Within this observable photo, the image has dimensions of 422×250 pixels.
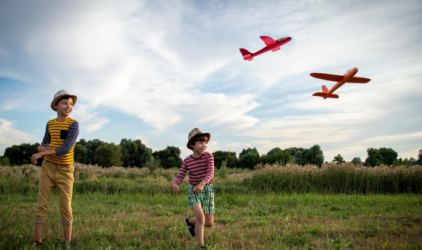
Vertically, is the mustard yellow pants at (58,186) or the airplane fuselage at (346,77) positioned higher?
the airplane fuselage at (346,77)

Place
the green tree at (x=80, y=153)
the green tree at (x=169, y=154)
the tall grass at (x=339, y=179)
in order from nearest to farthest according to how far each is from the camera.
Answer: the tall grass at (x=339, y=179)
the green tree at (x=80, y=153)
the green tree at (x=169, y=154)

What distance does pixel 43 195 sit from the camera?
4621mm

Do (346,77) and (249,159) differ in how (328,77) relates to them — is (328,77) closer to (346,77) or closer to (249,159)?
(346,77)

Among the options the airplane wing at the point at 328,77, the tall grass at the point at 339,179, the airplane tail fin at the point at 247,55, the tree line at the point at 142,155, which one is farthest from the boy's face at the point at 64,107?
the tree line at the point at 142,155

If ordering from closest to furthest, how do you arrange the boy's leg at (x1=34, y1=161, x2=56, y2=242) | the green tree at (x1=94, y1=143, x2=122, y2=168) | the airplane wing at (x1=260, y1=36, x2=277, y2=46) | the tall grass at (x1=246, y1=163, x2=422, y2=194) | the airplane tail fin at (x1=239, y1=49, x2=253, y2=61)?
the boy's leg at (x1=34, y1=161, x2=56, y2=242) < the airplane wing at (x1=260, y1=36, x2=277, y2=46) < the airplane tail fin at (x1=239, y1=49, x2=253, y2=61) < the tall grass at (x1=246, y1=163, x2=422, y2=194) < the green tree at (x1=94, y1=143, x2=122, y2=168)

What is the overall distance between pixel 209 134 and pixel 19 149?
130 feet

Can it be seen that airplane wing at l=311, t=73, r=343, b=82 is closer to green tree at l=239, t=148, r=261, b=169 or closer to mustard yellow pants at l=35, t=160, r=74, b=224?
mustard yellow pants at l=35, t=160, r=74, b=224

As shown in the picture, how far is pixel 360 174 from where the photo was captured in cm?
1347

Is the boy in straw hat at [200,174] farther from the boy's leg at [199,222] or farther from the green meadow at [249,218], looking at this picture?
the green meadow at [249,218]

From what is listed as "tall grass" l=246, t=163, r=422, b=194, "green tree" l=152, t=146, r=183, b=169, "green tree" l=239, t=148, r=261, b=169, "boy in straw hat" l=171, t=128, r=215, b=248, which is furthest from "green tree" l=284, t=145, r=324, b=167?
"boy in straw hat" l=171, t=128, r=215, b=248

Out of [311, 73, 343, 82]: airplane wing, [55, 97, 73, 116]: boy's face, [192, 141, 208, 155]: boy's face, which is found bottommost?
[192, 141, 208, 155]: boy's face

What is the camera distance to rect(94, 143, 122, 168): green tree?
1510 inches

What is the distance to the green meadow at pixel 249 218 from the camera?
493 cm

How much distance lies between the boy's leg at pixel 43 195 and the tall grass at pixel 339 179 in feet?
30.8
